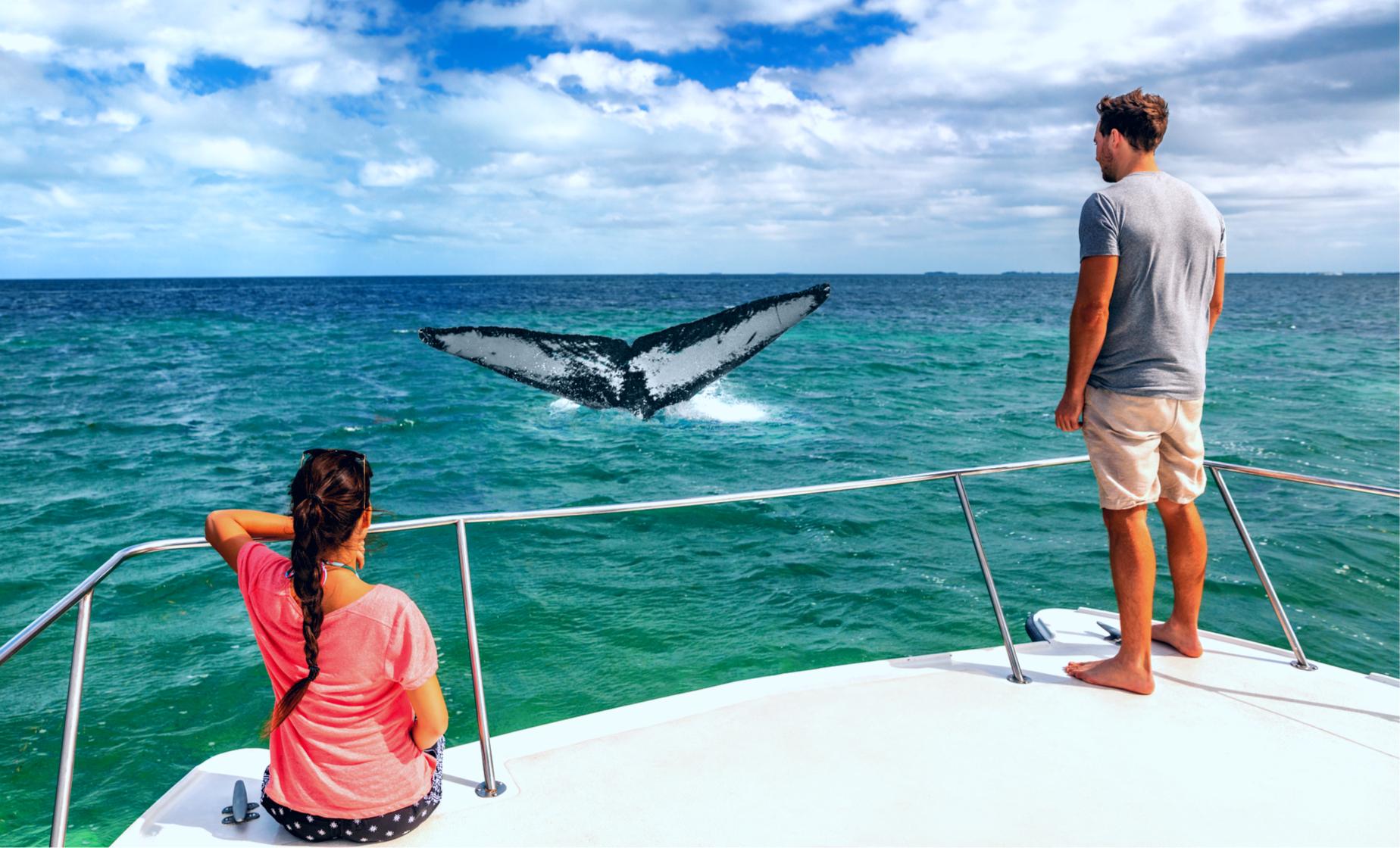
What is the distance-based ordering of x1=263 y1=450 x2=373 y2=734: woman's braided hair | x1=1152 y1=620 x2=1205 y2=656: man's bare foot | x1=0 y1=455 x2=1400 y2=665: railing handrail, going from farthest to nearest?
x1=1152 y1=620 x2=1205 y2=656: man's bare foot
x1=0 y1=455 x2=1400 y2=665: railing handrail
x1=263 y1=450 x2=373 y2=734: woman's braided hair

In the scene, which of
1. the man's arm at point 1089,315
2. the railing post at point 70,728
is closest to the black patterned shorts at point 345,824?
the railing post at point 70,728

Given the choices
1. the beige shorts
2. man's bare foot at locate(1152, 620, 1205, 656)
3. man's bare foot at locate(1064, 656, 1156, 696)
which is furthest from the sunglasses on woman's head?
man's bare foot at locate(1152, 620, 1205, 656)

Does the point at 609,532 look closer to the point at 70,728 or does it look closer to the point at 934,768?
the point at 934,768

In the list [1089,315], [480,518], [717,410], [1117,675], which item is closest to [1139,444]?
[1089,315]

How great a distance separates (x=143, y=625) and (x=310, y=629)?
26.6 ft

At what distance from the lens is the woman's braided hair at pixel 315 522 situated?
2.36 meters

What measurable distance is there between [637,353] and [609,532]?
10.2ft

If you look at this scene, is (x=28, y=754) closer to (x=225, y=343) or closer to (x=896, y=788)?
(x=896, y=788)

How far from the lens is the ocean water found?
752 cm

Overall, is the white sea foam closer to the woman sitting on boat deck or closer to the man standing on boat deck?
the man standing on boat deck

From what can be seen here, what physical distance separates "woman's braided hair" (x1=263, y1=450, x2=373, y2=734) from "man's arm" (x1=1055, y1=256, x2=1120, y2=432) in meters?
2.83

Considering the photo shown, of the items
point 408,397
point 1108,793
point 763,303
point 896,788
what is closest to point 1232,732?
point 1108,793

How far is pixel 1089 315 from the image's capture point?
11.6ft

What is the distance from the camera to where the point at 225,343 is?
40.7m
